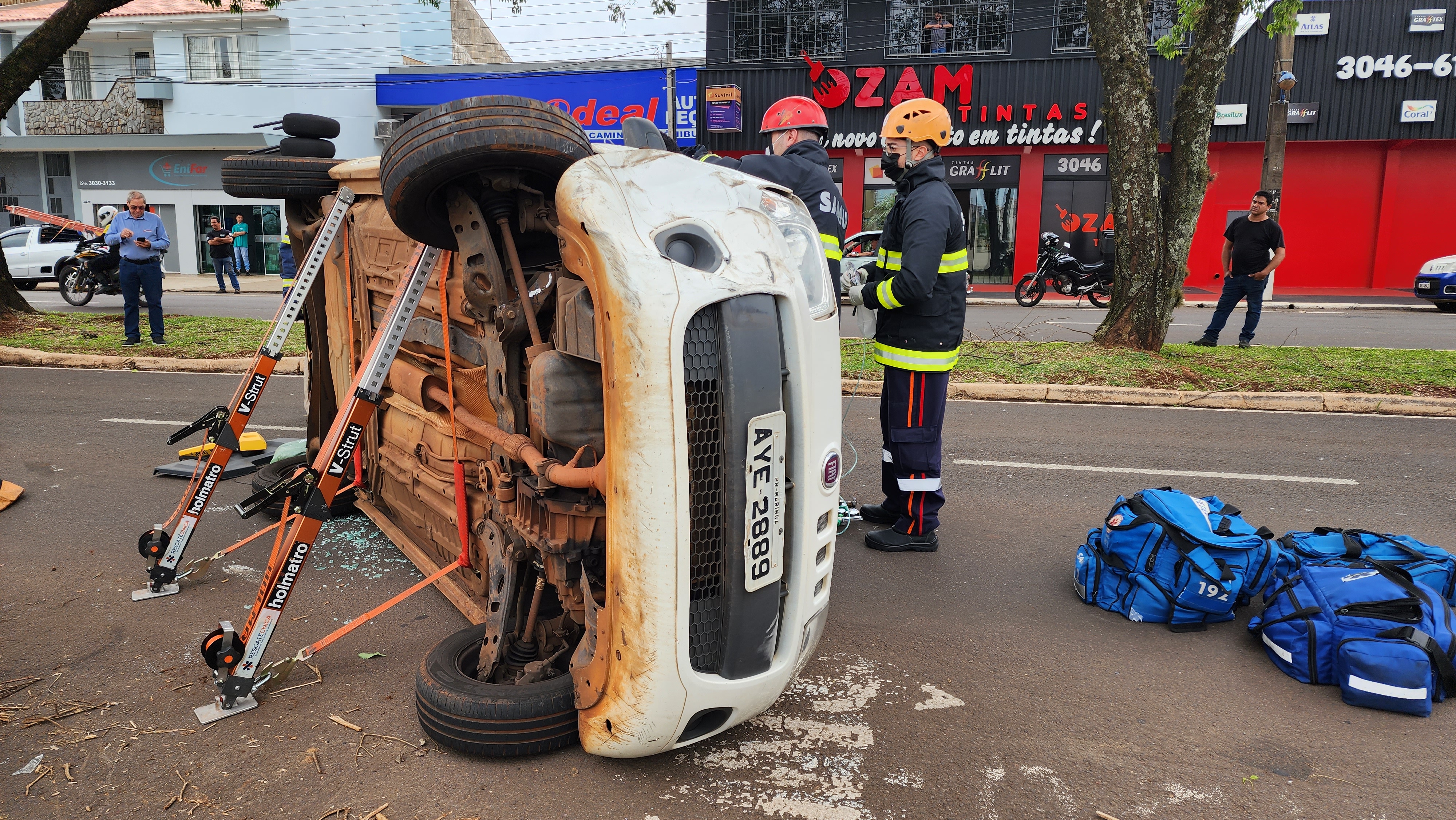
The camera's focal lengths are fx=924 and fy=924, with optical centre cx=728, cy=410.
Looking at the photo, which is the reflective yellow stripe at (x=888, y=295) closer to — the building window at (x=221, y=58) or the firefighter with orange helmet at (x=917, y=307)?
the firefighter with orange helmet at (x=917, y=307)

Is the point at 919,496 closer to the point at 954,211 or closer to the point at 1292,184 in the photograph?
the point at 954,211

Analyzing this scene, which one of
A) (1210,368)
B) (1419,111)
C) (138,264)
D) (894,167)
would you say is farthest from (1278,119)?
(138,264)

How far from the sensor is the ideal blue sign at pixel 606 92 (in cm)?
2531

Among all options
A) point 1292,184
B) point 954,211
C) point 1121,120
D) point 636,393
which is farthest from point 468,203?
point 1292,184

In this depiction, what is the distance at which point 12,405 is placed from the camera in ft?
26.2

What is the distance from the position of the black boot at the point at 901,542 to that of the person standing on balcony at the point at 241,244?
25784 millimetres

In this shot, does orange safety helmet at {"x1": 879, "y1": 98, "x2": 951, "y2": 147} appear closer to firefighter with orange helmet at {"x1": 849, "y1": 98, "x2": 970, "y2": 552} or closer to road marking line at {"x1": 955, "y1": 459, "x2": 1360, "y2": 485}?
firefighter with orange helmet at {"x1": 849, "y1": 98, "x2": 970, "y2": 552}

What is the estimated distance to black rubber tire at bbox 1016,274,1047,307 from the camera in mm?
19172

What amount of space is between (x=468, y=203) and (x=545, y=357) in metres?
0.64

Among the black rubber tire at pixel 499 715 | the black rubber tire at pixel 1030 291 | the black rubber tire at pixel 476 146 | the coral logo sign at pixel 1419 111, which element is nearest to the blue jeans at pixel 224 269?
the black rubber tire at pixel 1030 291

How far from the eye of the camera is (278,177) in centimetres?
438

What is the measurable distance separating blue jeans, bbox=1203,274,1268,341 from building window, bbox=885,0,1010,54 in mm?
13914

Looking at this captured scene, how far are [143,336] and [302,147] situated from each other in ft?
31.3

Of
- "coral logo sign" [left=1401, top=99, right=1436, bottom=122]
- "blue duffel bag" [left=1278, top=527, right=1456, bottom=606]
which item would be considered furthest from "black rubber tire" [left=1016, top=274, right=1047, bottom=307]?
"blue duffel bag" [left=1278, top=527, right=1456, bottom=606]
